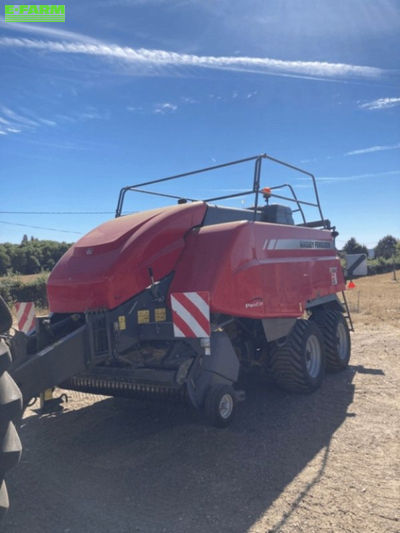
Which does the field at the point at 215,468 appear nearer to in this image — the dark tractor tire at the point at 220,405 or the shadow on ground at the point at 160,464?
the shadow on ground at the point at 160,464

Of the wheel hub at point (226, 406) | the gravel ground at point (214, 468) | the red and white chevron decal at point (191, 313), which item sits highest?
the red and white chevron decal at point (191, 313)

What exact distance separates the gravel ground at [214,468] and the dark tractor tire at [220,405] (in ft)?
0.86

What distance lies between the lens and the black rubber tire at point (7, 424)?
7.38 feet

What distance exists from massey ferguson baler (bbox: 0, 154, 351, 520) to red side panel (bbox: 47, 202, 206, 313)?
0.01 meters

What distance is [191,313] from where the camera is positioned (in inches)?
168

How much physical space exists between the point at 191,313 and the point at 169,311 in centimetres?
39

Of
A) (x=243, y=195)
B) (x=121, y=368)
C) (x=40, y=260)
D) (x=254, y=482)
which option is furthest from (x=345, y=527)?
(x=40, y=260)

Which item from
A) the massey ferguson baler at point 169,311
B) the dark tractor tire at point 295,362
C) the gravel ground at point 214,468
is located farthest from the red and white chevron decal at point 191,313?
the dark tractor tire at point 295,362

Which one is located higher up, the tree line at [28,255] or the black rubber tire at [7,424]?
the tree line at [28,255]

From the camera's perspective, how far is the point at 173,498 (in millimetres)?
3314

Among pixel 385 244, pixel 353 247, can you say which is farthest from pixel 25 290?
pixel 385 244

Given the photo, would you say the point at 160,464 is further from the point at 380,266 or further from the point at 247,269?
the point at 380,266

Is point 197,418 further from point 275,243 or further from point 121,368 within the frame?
point 275,243

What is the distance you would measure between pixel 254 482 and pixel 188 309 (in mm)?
1579
